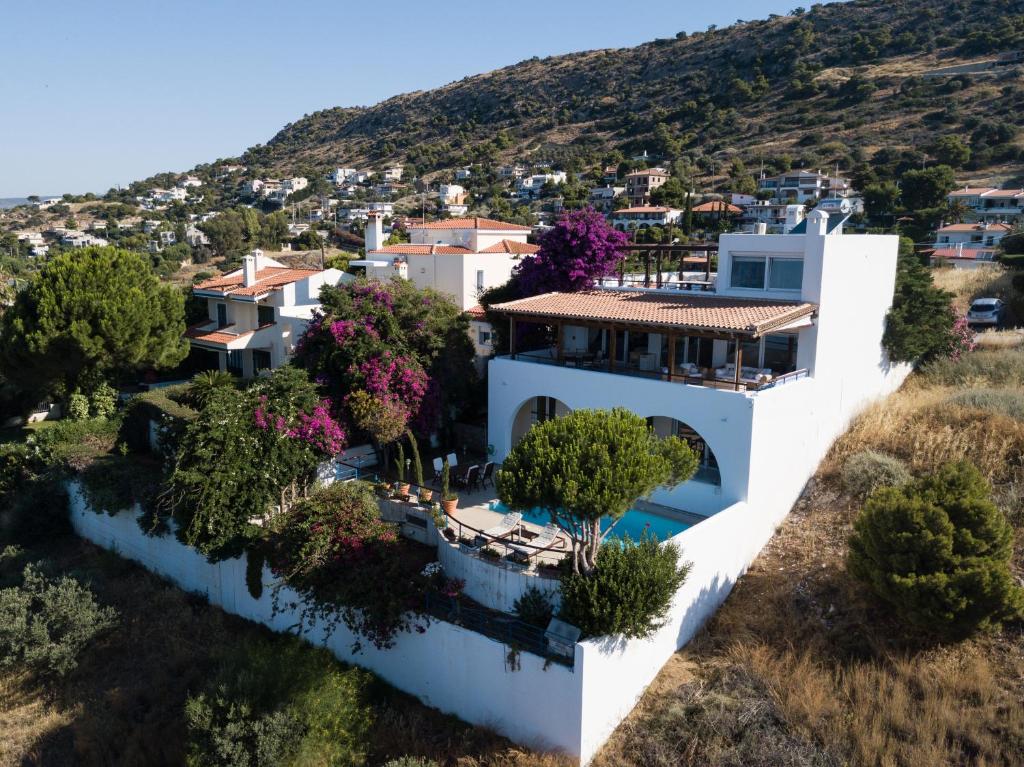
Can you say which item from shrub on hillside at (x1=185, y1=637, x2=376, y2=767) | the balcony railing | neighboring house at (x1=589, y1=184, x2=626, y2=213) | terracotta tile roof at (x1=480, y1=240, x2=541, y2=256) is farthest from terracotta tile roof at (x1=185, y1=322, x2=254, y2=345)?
neighboring house at (x1=589, y1=184, x2=626, y2=213)

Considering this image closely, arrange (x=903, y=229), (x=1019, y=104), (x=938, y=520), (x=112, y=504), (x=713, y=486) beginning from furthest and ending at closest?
1. (x=1019, y=104)
2. (x=903, y=229)
3. (x=112, y=504)
4. (x=713, y=486)
5. (x=938, y=520)

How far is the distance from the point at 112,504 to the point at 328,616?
10.0 meters

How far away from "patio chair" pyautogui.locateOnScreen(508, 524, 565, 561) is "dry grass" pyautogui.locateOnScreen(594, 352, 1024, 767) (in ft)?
11.2

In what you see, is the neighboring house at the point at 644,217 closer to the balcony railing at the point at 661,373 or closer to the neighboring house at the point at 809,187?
the neighboring house at the point at 809,187

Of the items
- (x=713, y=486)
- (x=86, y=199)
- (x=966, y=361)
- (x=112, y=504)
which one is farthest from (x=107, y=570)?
(x=86, y=199)

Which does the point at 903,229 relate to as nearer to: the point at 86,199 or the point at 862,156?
the point at 862,156

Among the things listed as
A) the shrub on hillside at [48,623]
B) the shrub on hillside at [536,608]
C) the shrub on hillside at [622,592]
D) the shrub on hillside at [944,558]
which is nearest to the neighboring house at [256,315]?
the shrub on hillside at [48,623]

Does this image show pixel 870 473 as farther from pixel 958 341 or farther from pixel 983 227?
pixel 983 227

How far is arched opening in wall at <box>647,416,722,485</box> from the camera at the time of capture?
18.6 meters

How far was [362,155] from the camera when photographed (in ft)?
505

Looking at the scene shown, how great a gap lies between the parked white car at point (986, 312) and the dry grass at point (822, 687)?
1771cm

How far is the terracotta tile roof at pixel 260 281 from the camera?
1257 inches

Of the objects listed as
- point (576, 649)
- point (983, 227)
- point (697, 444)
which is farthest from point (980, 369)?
point (983, 227)

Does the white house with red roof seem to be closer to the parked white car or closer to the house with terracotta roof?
the house with terracotta roof
